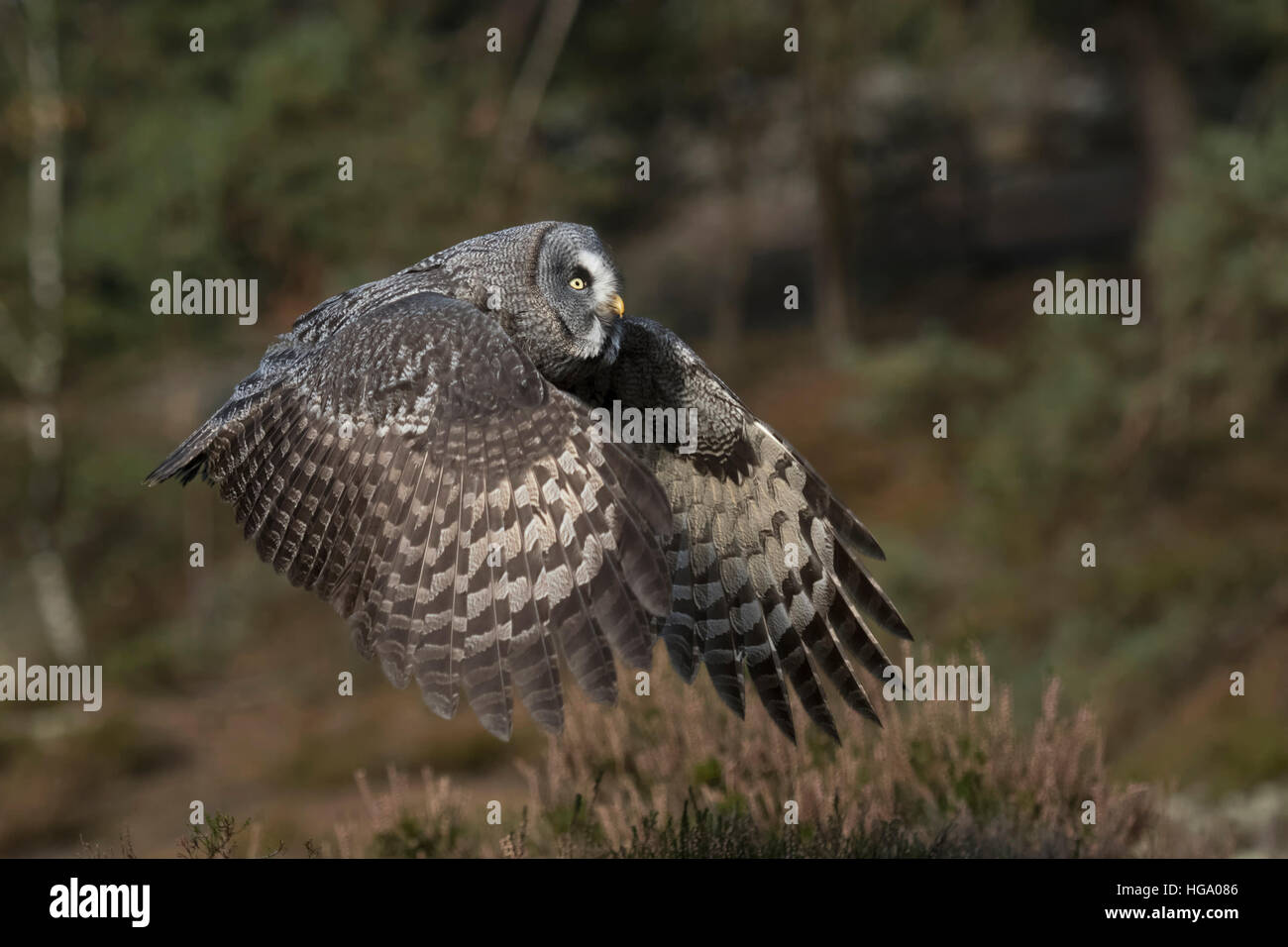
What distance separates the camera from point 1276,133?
10.2 metres

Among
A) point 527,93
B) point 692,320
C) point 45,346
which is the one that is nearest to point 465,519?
point 527,93

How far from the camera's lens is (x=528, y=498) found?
388 cm

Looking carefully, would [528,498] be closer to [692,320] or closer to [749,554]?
[749,554]

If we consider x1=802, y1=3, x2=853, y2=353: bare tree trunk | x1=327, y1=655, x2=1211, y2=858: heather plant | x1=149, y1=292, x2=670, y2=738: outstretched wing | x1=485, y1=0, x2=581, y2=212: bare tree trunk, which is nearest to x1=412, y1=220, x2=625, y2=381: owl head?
x1=149, y1=292, x2=670, y2=738: outstretched wing

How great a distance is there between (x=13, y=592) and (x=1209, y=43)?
1427 cm

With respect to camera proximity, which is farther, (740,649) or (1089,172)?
(1089,172)

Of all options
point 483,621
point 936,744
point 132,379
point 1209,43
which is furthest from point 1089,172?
point 483,621

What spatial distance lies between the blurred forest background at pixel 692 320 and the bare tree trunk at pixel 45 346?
52 mm

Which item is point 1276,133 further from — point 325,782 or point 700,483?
point 325,782

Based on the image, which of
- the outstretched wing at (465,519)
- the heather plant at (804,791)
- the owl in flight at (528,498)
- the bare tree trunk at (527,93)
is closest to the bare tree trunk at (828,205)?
the bare tree trunk at (527,93)

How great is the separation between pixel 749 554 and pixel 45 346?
484 inches

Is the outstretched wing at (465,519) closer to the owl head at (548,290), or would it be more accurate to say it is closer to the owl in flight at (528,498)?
the owl in flight at (528,498)

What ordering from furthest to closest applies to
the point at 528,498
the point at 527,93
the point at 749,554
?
the point at 527,93 < the point at 749,554 < the point at 528,498

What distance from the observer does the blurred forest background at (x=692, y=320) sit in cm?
1037
